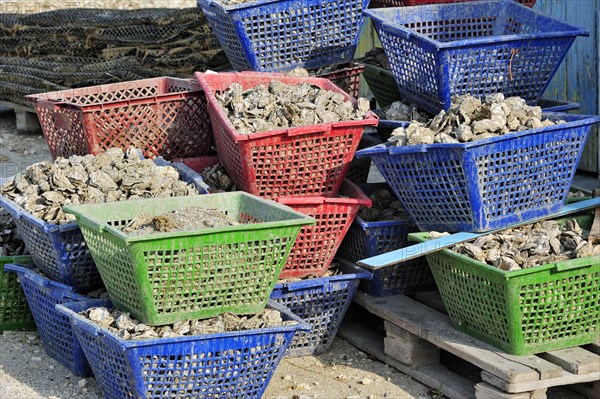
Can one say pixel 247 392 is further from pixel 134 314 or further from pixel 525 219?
pixel 525 219

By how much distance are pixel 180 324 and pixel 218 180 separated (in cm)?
141

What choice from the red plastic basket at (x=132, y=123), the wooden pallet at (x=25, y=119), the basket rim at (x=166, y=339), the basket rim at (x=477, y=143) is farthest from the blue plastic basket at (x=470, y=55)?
the wooden pallet at (x=25, y=119)

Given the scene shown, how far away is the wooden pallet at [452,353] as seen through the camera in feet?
16.0

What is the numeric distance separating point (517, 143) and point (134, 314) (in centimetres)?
203

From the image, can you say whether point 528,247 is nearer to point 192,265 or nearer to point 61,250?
point 192,265

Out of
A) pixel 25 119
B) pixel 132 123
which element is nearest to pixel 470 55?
pixel 132 123

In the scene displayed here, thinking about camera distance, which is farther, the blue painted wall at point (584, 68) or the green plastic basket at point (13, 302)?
the blue painted wall at point (584, 68)

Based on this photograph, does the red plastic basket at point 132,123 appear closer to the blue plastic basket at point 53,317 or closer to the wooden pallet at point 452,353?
the blue plastic basket at point 53,317

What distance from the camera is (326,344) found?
236 inches

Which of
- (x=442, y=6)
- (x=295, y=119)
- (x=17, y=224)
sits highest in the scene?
(x=442, y=6)

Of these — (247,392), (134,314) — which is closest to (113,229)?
(134,314)

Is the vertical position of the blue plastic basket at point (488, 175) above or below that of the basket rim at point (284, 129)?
below

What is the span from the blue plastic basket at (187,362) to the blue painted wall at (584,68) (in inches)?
122

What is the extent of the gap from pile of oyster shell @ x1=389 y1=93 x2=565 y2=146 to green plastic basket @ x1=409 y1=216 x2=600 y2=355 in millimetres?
601
